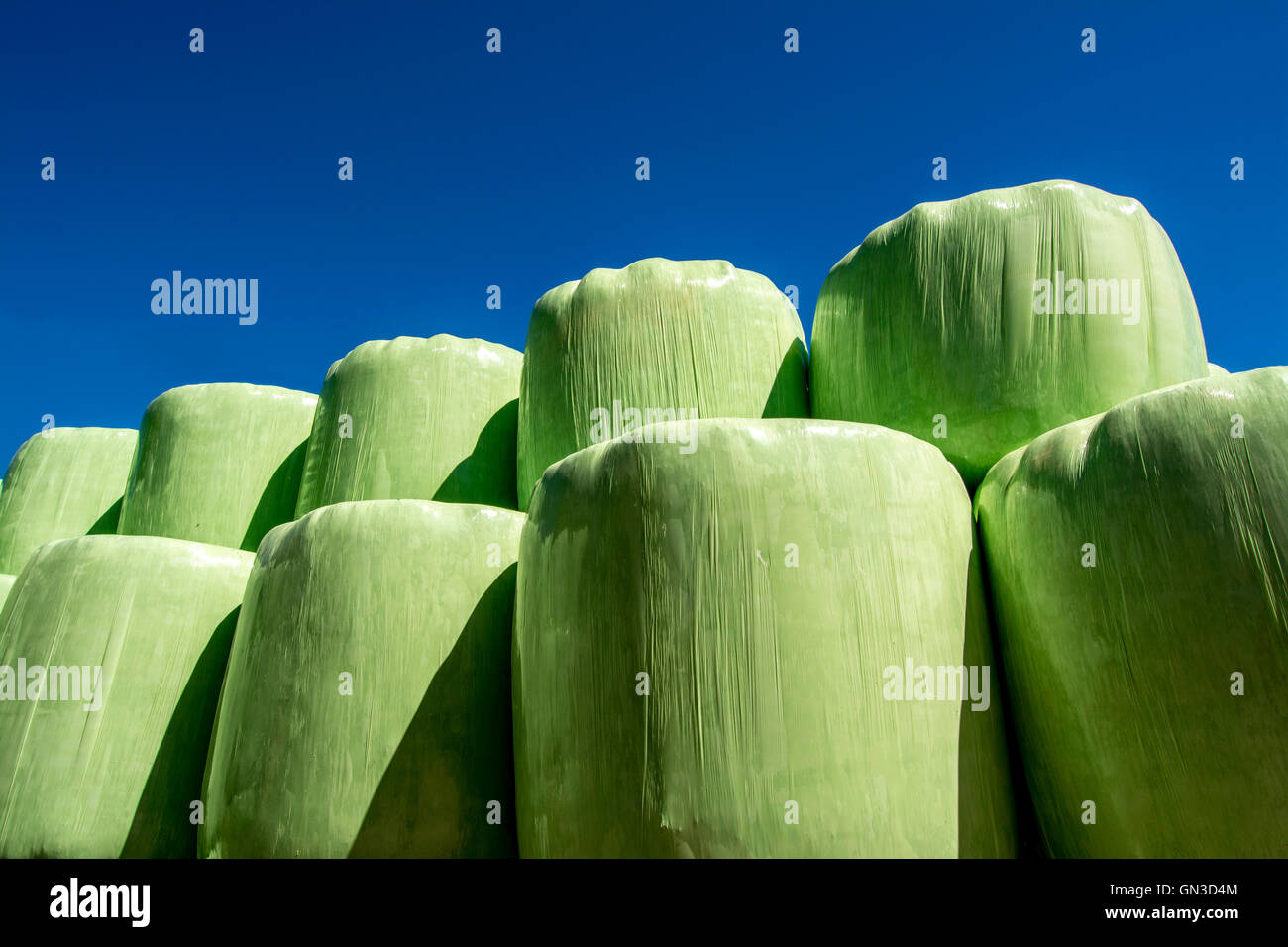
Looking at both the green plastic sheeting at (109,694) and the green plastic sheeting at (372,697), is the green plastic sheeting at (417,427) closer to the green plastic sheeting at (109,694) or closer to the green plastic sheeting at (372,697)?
the green plastic sheeting at (109,694)

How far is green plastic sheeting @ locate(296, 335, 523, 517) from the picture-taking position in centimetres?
277

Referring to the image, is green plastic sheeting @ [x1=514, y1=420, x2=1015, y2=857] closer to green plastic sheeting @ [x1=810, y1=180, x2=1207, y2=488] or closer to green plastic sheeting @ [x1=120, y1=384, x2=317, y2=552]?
green plastic sheeting @ [x1=810, y1=180, x2=1207, y2=488]

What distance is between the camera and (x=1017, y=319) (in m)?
2.06

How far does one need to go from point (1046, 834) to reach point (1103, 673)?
1.18ft

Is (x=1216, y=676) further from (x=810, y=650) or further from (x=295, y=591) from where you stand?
(x=295, y=591)

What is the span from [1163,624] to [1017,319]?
32.6 inches

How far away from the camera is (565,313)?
8.24 feet

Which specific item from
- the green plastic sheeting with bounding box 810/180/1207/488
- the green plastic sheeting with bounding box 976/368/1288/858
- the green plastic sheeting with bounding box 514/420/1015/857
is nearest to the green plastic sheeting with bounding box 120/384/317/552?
the green plastic sheeting with bounding box 514/420/1015/857

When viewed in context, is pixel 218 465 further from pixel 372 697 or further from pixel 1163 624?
pixel 1163 624

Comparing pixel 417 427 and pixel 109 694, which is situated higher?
pixel 417 427

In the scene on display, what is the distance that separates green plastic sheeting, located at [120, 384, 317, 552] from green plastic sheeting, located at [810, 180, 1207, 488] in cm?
209

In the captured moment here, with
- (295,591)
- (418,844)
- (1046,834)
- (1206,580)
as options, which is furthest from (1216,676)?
(295,591)

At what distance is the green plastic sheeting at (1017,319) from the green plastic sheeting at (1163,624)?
1.21 feet

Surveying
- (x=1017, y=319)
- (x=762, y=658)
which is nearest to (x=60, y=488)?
(x=762, y=658)
